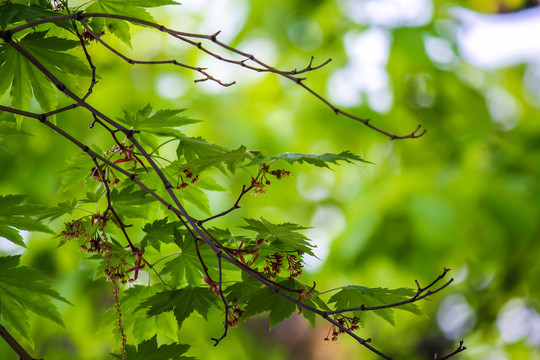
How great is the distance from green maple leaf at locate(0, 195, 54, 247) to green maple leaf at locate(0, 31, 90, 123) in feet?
0.40

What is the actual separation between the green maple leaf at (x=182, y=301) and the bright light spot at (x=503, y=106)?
2.32 metres

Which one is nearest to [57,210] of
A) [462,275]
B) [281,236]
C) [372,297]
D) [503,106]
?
[281,236]

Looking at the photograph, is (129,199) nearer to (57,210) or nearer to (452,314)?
(57,210)

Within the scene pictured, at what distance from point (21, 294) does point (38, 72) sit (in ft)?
0.98

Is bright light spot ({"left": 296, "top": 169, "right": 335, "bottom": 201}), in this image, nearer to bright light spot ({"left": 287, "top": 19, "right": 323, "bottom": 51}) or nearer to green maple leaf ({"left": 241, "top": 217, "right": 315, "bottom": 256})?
bright light spot ({"left": 287, "top": 19, "right": 323, "bottom": 51})

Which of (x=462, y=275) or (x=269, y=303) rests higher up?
(x=462, y=275)

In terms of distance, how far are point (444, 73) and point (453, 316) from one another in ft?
6.65

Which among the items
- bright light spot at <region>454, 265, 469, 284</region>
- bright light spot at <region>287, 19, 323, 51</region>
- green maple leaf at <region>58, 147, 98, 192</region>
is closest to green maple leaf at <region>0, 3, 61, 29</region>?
green maple leaf at <region>58, 147, 98, 192</region>

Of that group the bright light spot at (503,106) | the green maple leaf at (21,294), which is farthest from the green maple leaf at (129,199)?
the bright light spot at (503,106)

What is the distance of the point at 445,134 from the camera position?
2473mm

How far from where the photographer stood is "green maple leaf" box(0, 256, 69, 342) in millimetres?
706

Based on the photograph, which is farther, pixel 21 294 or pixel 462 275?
pixel 462 275

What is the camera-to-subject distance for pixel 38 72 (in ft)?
2.41

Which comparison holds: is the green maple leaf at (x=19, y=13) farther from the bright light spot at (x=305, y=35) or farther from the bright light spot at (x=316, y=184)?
the bright light spot at (x=316, y=184)
